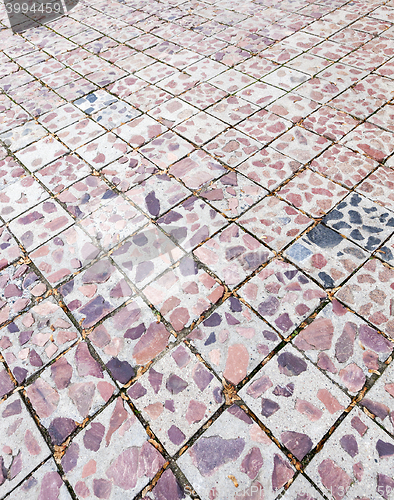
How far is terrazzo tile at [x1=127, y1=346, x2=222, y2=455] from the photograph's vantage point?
5.79 feet

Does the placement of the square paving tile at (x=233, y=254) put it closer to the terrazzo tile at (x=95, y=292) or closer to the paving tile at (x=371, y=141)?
the terrazzo tile at (x=95, y=292)

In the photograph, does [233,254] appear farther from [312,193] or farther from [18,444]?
[18,444]

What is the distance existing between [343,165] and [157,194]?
150cm

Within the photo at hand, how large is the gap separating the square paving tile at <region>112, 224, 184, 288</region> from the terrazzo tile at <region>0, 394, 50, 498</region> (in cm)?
93

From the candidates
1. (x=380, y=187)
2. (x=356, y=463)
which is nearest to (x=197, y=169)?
(x=380, y=187)

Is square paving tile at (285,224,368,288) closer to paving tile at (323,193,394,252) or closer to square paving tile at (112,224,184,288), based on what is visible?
paving tile at (323,193,394,252)

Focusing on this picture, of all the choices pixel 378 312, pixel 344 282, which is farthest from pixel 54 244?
pixel 378 312

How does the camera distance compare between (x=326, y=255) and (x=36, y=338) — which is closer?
(x=36, y=338)

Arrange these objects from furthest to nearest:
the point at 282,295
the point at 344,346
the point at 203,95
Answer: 1. the point at 203,95
2. the point at 282,295
3. the point at 344,346

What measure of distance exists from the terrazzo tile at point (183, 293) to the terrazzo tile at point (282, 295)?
0.22 m

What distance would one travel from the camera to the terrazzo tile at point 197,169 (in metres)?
2.87

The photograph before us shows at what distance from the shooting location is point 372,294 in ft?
7.09

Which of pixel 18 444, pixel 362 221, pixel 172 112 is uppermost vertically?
pixel 172 112

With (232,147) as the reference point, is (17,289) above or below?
below
